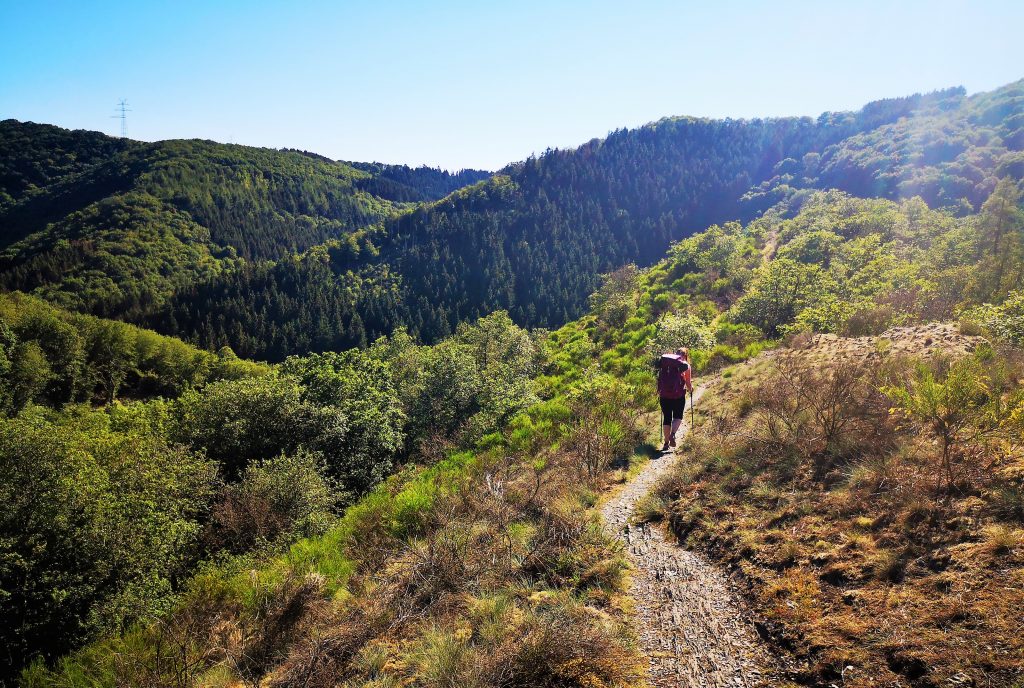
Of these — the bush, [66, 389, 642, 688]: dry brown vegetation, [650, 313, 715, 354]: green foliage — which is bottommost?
the bush

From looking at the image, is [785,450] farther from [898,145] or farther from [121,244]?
[121,244]

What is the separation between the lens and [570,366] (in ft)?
78.0

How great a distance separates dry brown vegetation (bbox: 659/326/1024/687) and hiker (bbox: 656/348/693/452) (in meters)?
1.14

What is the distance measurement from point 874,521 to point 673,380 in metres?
4.90

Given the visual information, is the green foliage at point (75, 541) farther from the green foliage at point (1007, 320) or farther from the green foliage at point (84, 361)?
the green foliage at point (84, 361)

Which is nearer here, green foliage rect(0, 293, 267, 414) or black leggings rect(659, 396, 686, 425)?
black leggings rect(659, 396, 686, 425)

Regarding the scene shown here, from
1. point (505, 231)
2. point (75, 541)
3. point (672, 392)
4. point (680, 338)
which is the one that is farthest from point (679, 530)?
point (505, 231)

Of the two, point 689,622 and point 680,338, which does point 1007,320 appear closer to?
point 689,622

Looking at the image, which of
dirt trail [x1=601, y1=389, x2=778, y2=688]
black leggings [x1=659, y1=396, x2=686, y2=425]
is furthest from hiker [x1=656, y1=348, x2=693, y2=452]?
dirt trail [x1=601, y1=389, x2=778, y2=688]

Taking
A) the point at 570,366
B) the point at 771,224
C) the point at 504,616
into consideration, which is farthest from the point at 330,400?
the point at 771,224

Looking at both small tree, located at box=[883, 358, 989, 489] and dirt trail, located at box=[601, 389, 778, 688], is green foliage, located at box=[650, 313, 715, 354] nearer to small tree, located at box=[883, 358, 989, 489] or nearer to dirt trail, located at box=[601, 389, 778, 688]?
small tree, located at box=[883, 358, 989, 489]

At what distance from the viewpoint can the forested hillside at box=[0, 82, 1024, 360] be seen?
111125 mm

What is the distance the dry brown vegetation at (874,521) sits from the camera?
352 centimetres

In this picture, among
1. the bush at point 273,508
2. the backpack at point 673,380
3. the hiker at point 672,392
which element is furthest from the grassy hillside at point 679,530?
the backpack at point 673,380
